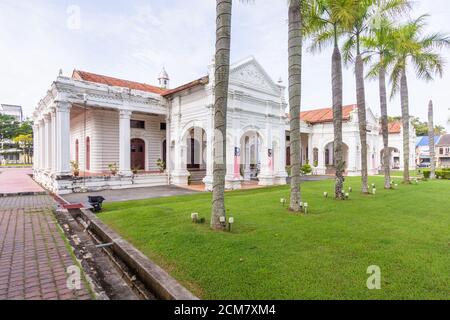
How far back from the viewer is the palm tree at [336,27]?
971 cm

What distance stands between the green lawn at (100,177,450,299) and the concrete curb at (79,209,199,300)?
19 cm

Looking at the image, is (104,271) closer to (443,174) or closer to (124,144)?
(124,144)

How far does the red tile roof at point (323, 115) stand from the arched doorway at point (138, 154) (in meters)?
18.3

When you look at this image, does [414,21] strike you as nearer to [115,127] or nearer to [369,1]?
[369,1]

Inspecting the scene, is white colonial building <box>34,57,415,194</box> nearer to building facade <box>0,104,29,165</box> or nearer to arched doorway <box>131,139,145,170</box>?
arched doorway <box>131,139,145,170</box>

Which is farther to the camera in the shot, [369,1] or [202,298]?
[369,1]

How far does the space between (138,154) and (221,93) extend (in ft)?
49.9

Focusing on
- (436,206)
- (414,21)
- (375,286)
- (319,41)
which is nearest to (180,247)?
(375,286)

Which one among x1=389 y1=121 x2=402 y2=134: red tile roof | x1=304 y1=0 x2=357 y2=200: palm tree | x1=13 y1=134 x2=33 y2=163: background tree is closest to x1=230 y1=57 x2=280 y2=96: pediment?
x1=304 y1=0 x2=357 y2=200: palm tree

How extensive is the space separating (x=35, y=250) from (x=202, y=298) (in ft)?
12.2

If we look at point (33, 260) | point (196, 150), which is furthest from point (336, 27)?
point (196, 150)

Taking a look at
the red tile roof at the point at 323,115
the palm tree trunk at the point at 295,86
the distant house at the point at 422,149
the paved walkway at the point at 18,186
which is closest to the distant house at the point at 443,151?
the distant house at the point at 422,149

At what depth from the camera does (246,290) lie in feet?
10.9

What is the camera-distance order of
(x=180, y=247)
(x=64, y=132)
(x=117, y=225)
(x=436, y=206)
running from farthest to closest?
(x=64, y=132) → (x=436, y=206) → (x=117, y=225) → (x=180, y=247)
